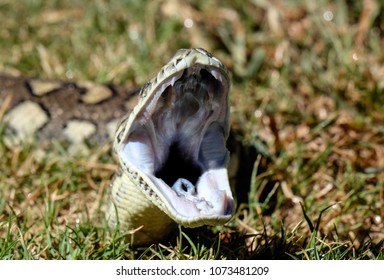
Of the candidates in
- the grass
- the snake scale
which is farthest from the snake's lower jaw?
the grass

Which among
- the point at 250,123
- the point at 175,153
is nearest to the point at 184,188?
the point at 175,153

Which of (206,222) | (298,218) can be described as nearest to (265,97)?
(298,218)

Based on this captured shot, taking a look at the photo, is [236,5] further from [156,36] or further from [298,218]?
[298,218]

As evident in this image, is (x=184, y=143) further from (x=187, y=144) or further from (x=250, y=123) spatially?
(x=250, y=123)

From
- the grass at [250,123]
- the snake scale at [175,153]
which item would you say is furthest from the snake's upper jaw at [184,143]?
the grass at [250,123]

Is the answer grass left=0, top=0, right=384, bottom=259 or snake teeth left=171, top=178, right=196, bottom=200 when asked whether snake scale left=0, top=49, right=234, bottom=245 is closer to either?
snake teeth left=171, top=178, right=196, bottom=200

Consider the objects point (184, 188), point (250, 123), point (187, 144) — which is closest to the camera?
point (184, 188)
